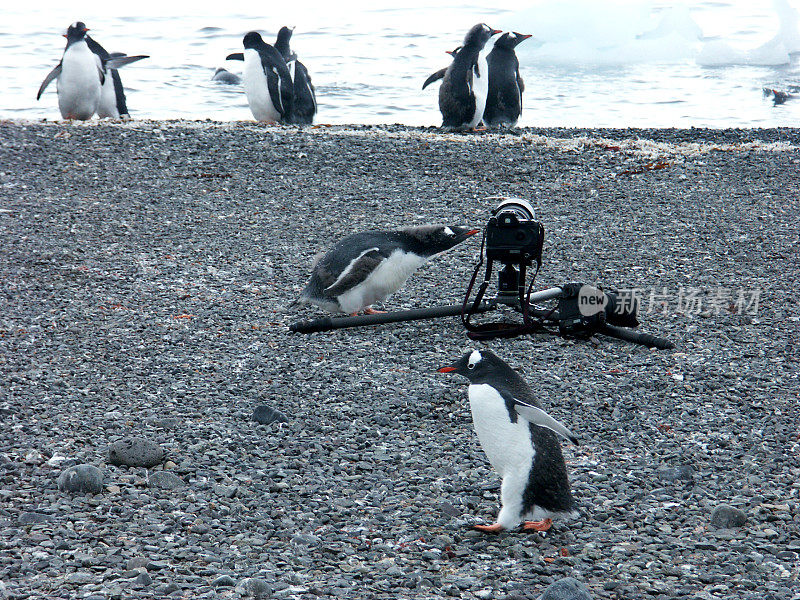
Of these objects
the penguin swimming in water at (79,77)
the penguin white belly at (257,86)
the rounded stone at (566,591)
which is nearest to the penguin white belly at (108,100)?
the penguin swimming in water at (79,77)

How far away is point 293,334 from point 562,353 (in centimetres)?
114

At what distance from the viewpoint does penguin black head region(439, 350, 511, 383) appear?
248cm

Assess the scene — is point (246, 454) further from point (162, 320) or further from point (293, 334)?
point (162, 320)

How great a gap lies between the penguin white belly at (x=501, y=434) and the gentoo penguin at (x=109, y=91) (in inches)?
298

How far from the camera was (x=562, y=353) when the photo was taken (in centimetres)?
363

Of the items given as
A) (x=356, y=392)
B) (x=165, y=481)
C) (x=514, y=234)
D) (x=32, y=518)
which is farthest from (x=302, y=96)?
(x=32, y=518)

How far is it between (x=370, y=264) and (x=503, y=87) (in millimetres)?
6144

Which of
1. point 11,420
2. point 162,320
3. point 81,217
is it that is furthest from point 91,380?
point 81,217

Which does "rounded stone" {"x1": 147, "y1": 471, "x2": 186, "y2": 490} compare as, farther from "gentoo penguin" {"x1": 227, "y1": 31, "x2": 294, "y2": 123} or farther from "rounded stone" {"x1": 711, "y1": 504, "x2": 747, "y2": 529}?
"gentoo penguin" {"x1": 227, "y1": 31, "x2": 294, "y2": 123}

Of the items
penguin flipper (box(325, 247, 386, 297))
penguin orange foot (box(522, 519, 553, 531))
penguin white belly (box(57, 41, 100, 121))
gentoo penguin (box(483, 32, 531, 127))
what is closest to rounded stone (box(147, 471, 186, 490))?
penguin orange foot (box(522, 519, 553, 531))

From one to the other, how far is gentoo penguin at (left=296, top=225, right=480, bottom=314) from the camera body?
18 centimetres

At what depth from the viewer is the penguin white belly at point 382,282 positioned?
3.80m

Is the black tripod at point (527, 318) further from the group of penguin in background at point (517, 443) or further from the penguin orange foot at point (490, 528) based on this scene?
the penguin orange foot at point (490, 528)

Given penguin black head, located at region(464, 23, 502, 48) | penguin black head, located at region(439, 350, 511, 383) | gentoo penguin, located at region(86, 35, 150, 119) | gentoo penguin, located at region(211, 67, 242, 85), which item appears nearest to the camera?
penguin black head, located at region(439, 350, 511, 383)
